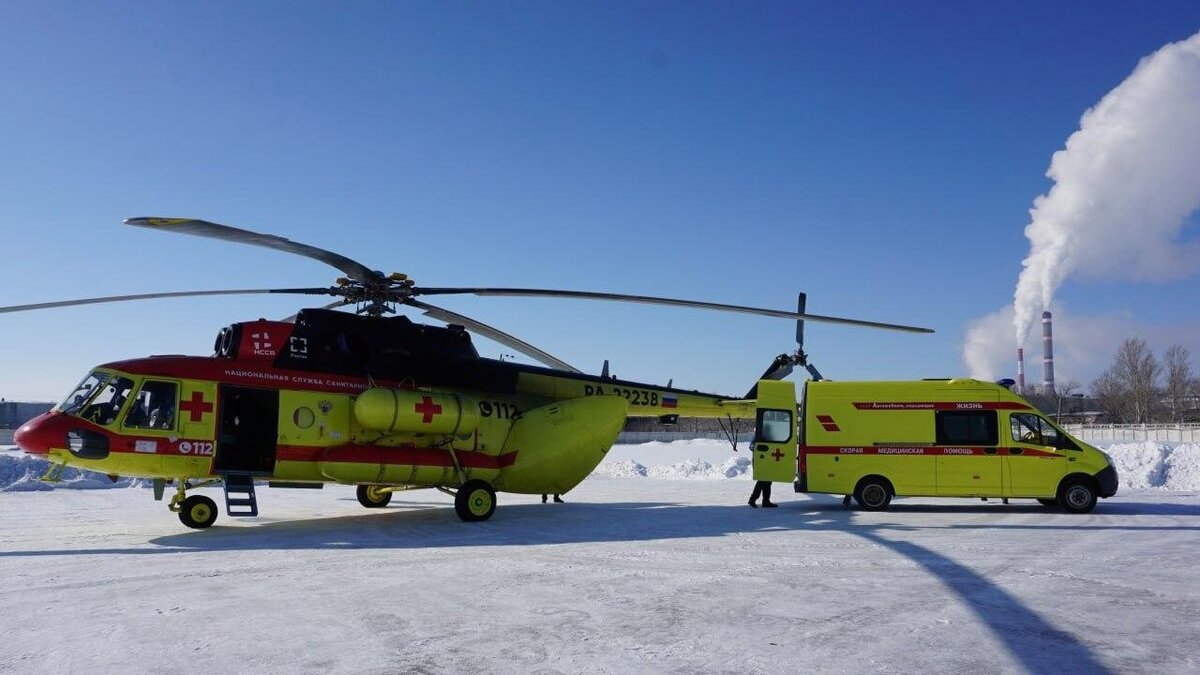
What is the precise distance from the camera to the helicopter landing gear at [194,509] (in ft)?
41.7

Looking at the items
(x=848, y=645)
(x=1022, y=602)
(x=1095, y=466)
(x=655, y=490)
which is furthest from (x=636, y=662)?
(x=655, y=490)

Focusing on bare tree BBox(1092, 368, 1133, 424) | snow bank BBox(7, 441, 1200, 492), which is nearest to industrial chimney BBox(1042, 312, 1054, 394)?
bare tree BBox(1092, 368, 1133, 424)

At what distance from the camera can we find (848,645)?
5793mm

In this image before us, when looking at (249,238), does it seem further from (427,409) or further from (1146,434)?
(1146,434)

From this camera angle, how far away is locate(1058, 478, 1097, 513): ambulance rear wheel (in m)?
15.4

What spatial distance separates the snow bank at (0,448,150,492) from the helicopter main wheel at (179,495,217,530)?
919 centimetres

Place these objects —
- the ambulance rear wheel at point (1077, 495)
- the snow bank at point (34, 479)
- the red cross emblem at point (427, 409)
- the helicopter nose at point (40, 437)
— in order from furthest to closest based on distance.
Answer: the snow bank at point (34, 479), the ambulance rear wheel at point (1077, 495), the red cross emblem at point (427, 409), the helicopter nose at point (40, 437)

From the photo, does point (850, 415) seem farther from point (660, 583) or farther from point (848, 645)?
point (848, 645)

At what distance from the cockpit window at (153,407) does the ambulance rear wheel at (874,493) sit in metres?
12.1

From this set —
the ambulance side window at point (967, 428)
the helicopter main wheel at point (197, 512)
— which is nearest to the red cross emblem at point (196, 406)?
the helicopter main wheel at point (197, 512)

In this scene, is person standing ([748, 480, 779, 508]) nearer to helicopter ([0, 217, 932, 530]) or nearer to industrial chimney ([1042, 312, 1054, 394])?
helicopter ([0, 217, 932, 530])

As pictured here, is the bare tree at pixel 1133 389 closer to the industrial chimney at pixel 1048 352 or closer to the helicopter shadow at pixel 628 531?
the industrial chimney at pixel 1048 352

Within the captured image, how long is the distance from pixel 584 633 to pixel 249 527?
29.1 feet

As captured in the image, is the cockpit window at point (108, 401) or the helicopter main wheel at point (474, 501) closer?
the cockpit window at point (108, 401)
